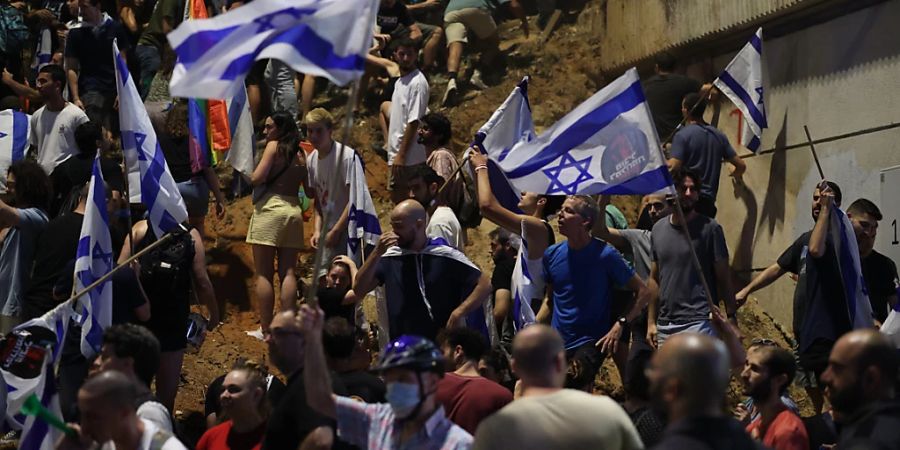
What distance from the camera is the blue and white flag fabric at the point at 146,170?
1080 cm

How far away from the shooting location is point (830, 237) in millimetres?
10898

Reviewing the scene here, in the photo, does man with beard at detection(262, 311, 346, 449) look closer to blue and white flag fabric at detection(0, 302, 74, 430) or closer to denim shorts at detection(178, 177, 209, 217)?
blue and white flag fabric at detection(0, 302, 74, 430)

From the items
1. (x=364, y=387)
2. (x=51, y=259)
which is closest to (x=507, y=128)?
(x=51, y=259)

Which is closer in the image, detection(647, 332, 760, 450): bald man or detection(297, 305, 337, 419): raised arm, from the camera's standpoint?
detection(647, 332, 760, 450): bald man

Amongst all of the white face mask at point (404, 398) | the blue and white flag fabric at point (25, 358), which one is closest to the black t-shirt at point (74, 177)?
the blue and white flag fabric at point (25, 358)

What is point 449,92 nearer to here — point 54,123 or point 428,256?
point 54,123

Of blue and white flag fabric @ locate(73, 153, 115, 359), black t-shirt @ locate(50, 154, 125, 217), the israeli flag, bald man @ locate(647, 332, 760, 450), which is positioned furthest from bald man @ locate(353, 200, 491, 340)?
bald man @ locate(647, 332, 760, 450)

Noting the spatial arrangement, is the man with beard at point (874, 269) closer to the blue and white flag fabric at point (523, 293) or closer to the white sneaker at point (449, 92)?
the blue and white flag fabric at point (523, 293)

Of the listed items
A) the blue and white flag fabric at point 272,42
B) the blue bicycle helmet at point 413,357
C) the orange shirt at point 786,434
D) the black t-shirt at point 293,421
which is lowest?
the orange shirt at point 786,434

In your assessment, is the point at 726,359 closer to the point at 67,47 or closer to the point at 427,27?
the point at 67,47

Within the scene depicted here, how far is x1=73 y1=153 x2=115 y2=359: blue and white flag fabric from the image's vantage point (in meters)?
10.2

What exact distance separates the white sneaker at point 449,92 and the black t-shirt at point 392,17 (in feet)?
3.49

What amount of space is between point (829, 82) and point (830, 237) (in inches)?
137

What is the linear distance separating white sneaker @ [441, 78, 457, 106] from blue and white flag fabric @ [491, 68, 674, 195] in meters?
9.17
